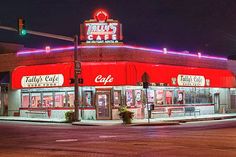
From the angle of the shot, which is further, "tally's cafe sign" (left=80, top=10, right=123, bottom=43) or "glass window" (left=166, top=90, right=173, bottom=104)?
"glass window" (left=166, top=90, right=173, bottom=104)

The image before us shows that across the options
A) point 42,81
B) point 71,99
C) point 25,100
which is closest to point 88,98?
point 71,99

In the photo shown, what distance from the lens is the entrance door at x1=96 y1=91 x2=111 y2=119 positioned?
3822cm

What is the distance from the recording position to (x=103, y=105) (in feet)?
126

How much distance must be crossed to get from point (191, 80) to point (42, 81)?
14.8 m

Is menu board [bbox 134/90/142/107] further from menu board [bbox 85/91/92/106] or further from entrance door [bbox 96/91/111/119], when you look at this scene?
menu board [bbox 85/91/92/106]

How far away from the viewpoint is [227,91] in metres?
51.0

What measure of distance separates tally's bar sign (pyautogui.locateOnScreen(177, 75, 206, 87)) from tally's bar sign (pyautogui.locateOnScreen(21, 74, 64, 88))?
454 inches

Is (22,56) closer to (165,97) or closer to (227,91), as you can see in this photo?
(165,97)

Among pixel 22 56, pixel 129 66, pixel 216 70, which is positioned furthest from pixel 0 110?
pixel 216 70

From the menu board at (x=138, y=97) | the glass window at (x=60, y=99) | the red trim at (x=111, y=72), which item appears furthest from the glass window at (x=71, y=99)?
the menu board at (x=138, y=97)

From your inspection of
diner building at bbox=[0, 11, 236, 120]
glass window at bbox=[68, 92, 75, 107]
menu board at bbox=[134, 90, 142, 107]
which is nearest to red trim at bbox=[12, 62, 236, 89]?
diner building at bbox=[0, 11, 236, 120]

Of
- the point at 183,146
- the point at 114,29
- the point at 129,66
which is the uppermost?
the point at 114,29

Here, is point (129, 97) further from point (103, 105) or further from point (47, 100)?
point (47, 100)

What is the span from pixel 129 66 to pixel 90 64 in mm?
3609
